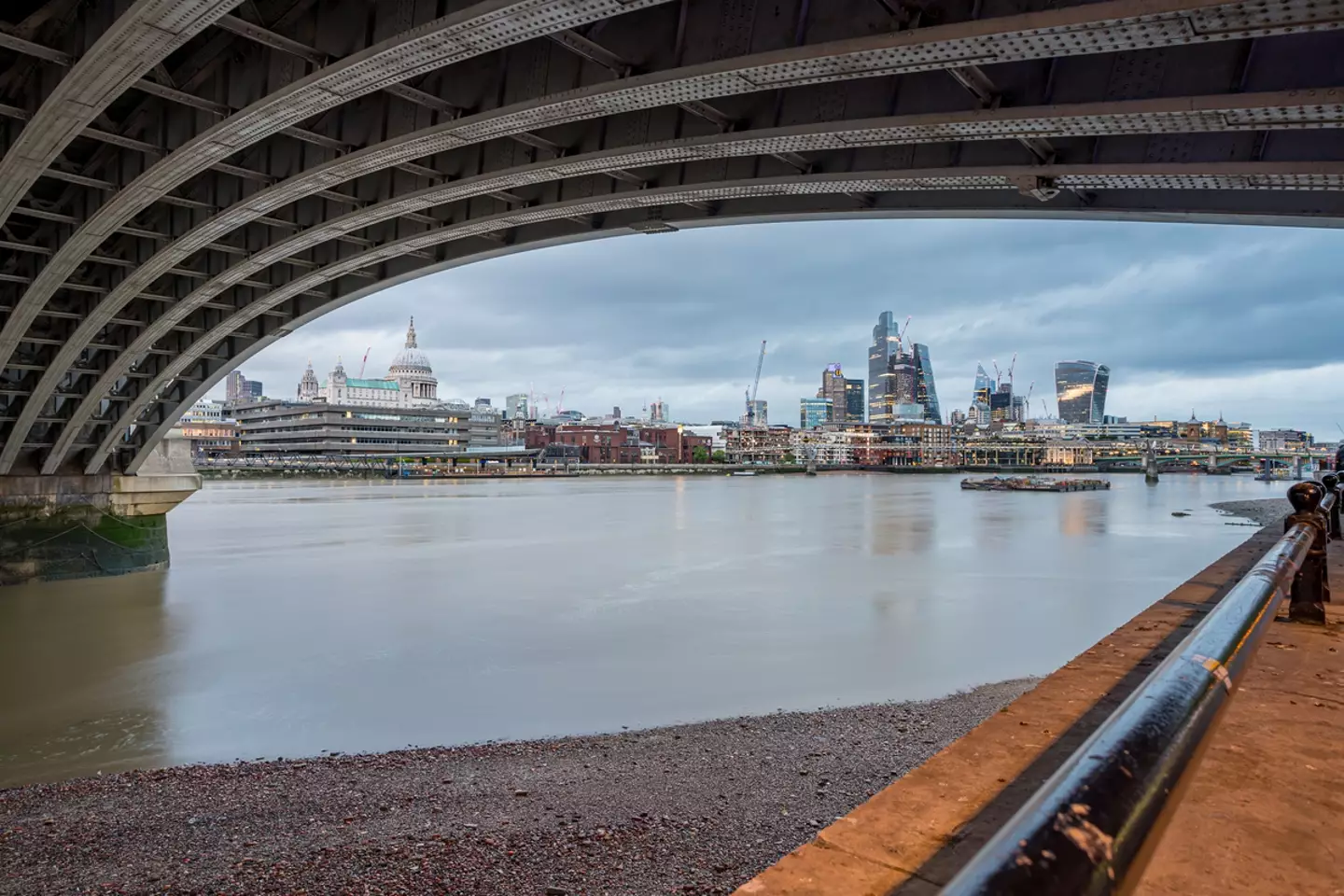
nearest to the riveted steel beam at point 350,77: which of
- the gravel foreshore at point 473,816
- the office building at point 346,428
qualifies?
the gravel foreshore at point 473,816

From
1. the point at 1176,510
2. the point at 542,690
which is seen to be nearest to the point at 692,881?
the point at 542,690

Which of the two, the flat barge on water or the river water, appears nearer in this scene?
the river water

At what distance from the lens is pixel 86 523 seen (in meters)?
27.7

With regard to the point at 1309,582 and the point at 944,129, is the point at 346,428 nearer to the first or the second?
the point at 944,129

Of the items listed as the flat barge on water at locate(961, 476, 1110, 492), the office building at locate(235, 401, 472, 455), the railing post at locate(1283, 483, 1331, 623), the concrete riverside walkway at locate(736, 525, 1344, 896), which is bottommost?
the flat barge on water at locate(961, 476, 1110, 492)

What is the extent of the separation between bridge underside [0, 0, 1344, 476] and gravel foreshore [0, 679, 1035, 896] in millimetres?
8765

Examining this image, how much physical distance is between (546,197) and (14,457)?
1984cm

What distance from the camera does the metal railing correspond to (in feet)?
2.94

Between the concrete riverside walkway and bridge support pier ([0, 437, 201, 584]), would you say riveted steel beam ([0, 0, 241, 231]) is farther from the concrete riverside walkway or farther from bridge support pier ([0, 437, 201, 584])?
bridge support pier ([0, 437, 201, 584])

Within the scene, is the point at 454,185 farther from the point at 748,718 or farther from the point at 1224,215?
the point at 1224,215

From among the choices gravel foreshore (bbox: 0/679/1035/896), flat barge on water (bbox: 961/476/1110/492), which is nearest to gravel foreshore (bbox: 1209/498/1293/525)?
flat barge on water (bbox: 961/476/1110/492)

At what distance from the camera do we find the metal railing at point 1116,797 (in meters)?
0.90

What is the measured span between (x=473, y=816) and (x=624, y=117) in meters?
12.2

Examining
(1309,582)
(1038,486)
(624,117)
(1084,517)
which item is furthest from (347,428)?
(1309,582)
